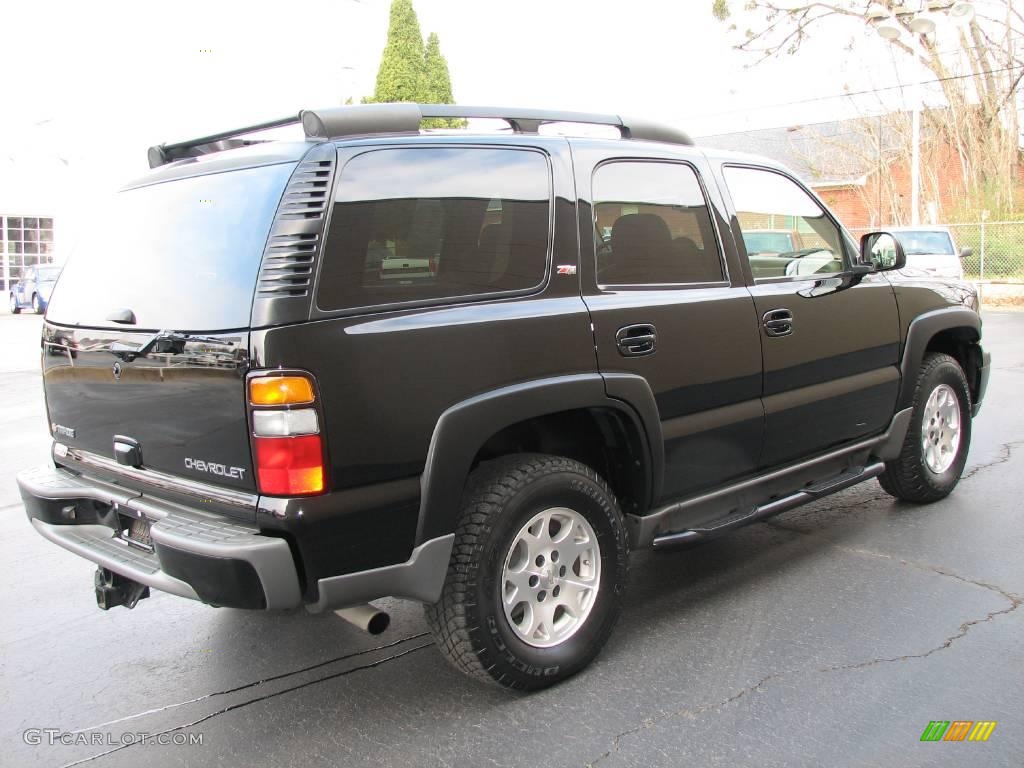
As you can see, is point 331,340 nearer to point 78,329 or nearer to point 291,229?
point 291,229

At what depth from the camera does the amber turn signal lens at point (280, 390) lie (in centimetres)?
277

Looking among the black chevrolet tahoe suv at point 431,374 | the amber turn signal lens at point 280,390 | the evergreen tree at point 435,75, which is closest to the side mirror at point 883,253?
the black chevrolet tahoe suv at point 431,374

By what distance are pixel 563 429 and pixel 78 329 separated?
6.06 feet

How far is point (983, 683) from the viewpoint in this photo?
3.36 meters

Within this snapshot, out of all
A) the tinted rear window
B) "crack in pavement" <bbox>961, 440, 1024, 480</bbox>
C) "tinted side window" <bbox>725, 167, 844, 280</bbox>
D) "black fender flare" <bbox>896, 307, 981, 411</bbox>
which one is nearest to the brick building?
"crack in pavement" <bbox>961, 440, 1024, 480</bbox>

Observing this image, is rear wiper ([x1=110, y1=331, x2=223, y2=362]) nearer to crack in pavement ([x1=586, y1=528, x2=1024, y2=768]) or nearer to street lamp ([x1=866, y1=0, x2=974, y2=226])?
crack in pavement ([x1=586, y1=528, x2=1024, y2=768])

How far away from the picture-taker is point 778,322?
4.23 meters

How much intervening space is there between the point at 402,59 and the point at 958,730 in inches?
1019

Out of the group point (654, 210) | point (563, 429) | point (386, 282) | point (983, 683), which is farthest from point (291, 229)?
point (983, 683)

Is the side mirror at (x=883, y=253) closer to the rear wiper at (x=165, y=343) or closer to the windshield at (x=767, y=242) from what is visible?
the windshield at (x=767, y=242)

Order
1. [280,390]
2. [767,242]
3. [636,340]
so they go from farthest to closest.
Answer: [767,242] → [636,340] → [280,390]

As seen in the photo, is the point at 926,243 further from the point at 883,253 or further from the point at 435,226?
the point at 435,226

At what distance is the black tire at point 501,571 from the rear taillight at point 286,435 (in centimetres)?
61

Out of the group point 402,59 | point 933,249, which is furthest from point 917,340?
point 402,59
